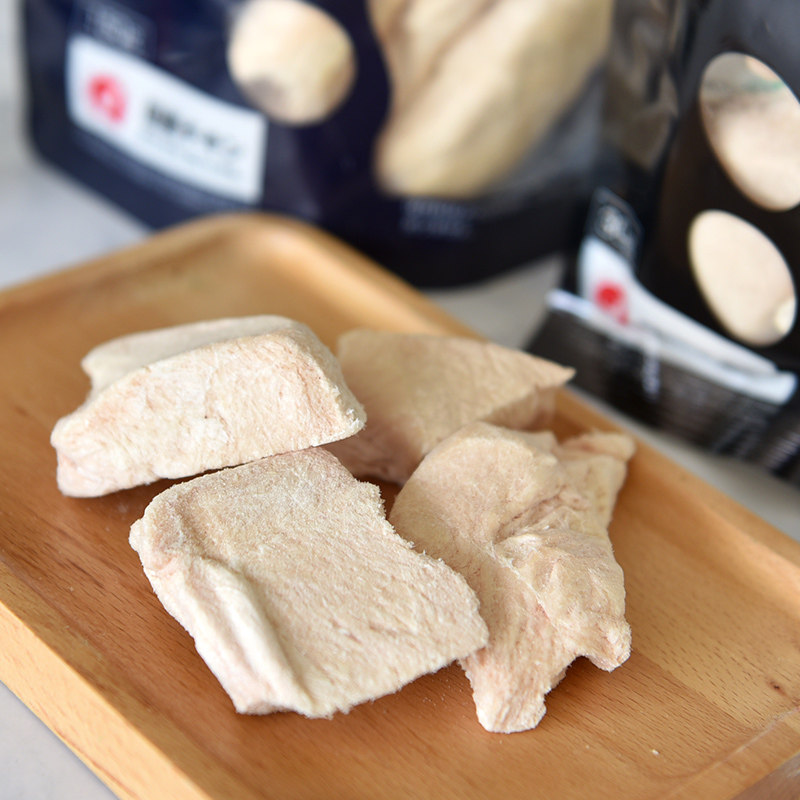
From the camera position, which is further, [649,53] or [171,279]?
[171,279]

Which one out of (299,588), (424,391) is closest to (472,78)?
(424,391)

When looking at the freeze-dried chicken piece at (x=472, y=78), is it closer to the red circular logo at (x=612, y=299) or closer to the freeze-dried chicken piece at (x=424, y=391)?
the red circular logo at (x=612, y=299)

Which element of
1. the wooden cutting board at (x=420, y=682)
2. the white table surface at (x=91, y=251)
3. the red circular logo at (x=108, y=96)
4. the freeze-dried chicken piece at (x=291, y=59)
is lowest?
the white table surface at (x=91, y=251)

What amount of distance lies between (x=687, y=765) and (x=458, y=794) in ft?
0.67

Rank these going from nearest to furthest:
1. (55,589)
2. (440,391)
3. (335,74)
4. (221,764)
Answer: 1. (221,764)
2. (55,589)
3. (440,391)
4. (335,74)

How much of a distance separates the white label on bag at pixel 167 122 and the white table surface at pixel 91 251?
0.57 ft

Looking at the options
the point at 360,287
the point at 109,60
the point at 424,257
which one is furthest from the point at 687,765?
the point at 109,60

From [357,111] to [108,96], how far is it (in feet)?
1.40

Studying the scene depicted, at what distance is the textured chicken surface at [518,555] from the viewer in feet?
2.64

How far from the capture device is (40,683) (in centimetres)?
80

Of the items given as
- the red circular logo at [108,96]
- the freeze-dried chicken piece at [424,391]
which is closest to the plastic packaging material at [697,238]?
the freeze-dried chicken piece at [424,391]

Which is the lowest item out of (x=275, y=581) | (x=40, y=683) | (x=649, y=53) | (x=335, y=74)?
(x=40, y=683)

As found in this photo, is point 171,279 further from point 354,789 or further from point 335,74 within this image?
point 354,789

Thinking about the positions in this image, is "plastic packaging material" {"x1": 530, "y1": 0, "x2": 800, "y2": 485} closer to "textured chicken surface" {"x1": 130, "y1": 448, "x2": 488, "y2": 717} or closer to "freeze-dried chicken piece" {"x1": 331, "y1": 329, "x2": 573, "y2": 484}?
"freeze-dried chicken piece" {"x1": 331, "y1": 329, "x2": 573, "y2": 484}
